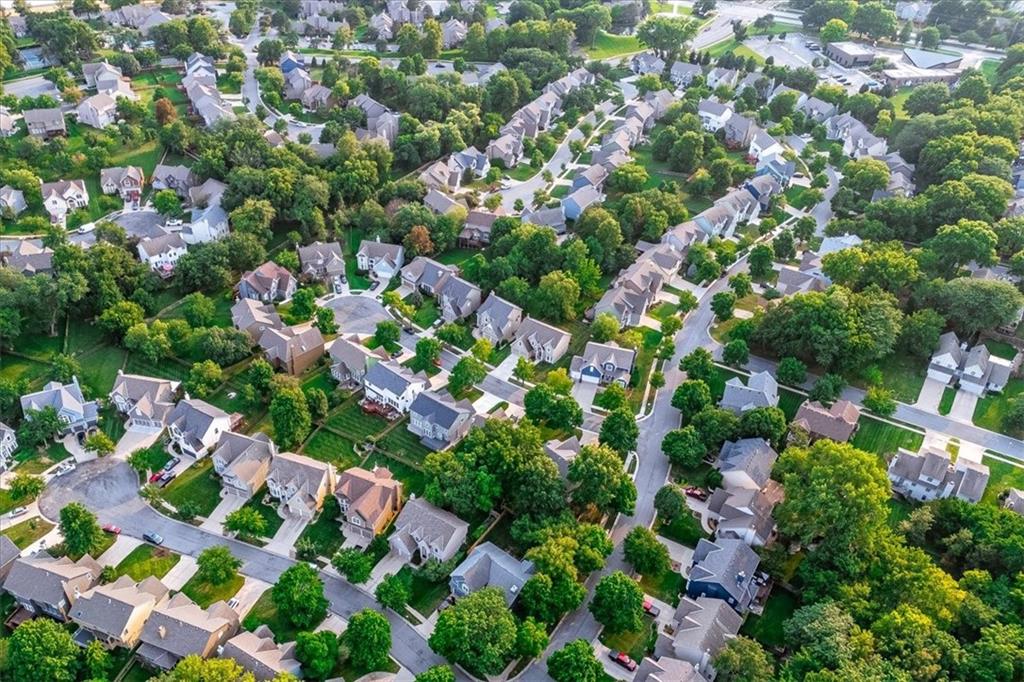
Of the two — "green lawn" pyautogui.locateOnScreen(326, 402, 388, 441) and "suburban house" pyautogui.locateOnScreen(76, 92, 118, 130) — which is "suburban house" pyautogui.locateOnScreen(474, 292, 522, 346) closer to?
"green lawn" pyautogui.locateOnScreen(326, 402, 388, 441)

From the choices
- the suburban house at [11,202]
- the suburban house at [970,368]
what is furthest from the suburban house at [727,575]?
the suburban house at [11,202]

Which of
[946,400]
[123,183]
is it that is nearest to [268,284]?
[123,183]

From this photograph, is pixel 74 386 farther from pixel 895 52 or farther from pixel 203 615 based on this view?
pixel 895 52

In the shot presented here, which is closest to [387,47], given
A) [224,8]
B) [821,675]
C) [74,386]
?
[224,8]

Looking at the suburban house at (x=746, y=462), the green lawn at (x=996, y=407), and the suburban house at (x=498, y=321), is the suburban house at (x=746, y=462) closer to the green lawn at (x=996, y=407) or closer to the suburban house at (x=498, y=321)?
the green lawn at (x=996, y=407)

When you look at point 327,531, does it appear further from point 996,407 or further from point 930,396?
point 996,407

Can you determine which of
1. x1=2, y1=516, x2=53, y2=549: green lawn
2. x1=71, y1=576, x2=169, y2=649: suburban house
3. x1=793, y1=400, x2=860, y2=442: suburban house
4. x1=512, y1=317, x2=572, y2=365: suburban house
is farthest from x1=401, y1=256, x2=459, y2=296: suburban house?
x1=71, y1=576, x2=169, y2=649: suburban house
